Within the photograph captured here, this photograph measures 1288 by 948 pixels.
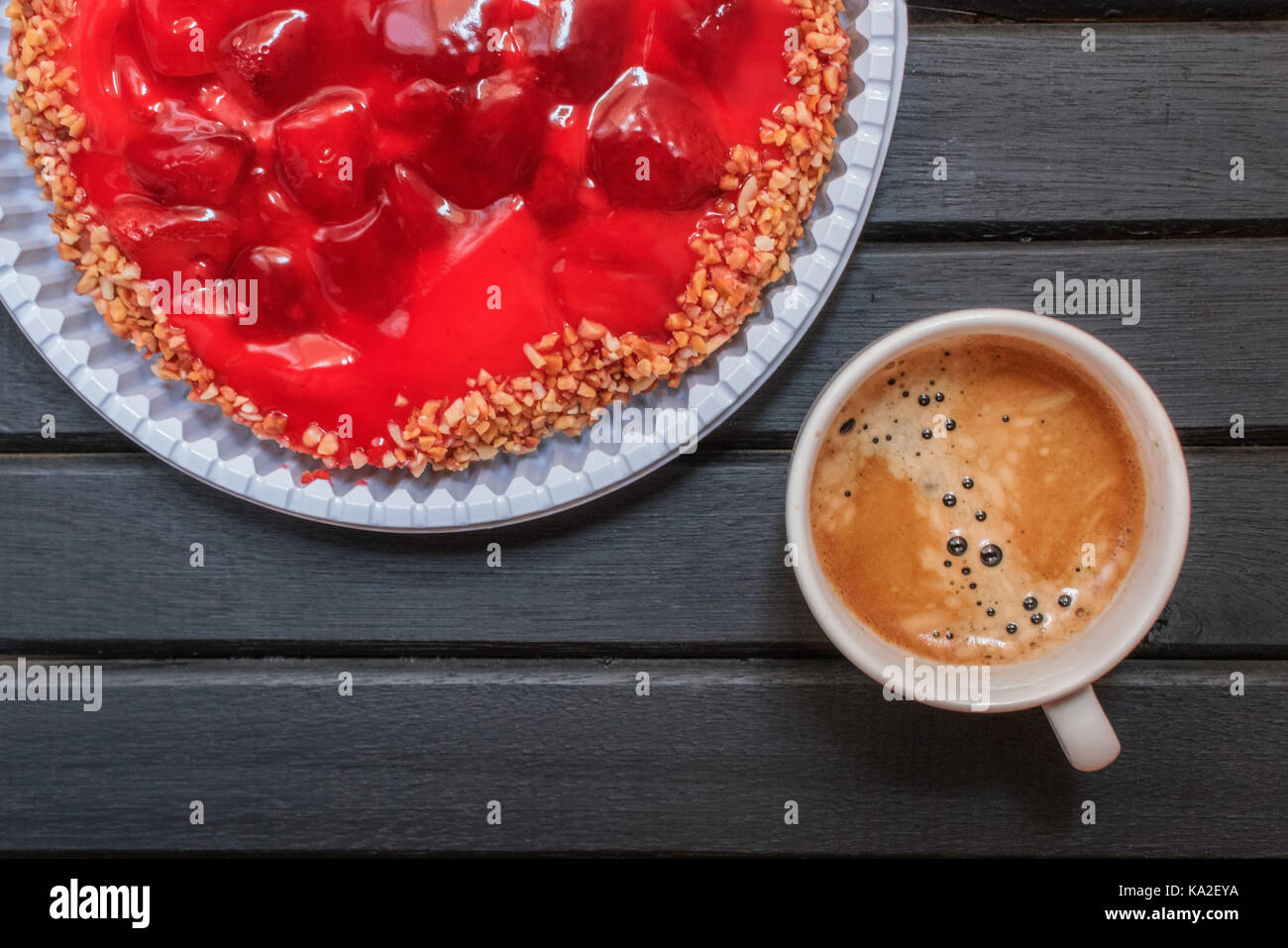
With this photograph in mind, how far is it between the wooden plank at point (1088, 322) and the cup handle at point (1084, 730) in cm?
32

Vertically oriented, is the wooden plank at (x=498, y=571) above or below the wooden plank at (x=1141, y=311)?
below

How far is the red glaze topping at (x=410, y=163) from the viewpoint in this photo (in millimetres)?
675

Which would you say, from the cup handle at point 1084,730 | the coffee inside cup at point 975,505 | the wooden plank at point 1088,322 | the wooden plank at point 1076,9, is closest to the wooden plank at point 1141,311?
the wooden plank at point 1088,322

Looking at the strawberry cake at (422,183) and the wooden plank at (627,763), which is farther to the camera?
the wooden plank at (627,763)

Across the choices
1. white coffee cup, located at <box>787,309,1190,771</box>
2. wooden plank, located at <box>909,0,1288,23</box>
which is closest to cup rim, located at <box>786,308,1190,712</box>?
white coffee cup, located at <box>787,309,1190,771</box>

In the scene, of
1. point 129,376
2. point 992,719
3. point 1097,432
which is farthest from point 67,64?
point 992,719

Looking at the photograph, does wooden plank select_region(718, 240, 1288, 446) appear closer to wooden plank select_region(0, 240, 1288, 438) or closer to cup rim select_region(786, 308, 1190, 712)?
wooden plank select_region(0, 240, 1288, 438)

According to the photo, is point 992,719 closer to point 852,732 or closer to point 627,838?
point 852,732

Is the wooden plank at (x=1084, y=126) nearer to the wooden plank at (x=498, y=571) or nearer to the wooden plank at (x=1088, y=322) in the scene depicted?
the wooden plank at (x=1088, y=322)

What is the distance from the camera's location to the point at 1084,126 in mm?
852

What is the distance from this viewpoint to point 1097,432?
2.50 feet

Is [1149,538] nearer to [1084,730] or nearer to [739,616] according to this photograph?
[1084,730]

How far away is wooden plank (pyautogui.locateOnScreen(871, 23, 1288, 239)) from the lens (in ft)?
2.78

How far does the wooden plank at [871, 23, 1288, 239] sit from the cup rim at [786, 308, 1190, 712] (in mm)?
183
